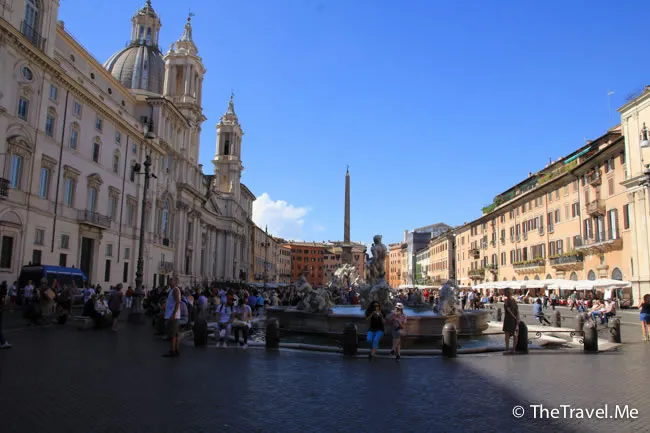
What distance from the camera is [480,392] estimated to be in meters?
7.49

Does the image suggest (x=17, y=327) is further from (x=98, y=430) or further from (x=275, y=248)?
(x=275, y=248)

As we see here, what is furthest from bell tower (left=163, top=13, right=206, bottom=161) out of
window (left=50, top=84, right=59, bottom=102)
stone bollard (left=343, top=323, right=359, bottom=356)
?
stone bollard (left=343, top=323, right=359, bottom=356)

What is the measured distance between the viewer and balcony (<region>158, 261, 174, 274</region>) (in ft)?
154

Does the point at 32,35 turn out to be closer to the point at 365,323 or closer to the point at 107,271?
the point at 107,271

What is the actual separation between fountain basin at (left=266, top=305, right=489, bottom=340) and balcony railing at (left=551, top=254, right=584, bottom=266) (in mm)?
27293

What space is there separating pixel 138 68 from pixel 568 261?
49.3 meters

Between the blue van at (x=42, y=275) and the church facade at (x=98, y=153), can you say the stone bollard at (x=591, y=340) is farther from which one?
the blue van at (x=42, y=275)

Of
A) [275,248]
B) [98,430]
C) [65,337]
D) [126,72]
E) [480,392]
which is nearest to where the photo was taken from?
[98,430]

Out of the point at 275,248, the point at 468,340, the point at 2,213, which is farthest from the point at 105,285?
the point at 275,248

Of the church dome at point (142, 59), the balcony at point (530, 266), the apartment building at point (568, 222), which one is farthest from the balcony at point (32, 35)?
the balcony at point (530, 266)

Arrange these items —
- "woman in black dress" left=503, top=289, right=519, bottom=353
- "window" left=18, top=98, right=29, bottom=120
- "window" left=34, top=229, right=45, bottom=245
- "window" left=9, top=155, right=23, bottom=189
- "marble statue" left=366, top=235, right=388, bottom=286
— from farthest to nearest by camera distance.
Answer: "window" left=34, top=229, right=45, bottom=245 < "window" left=18, top=98, right=29, bottom=120 < "window" left=9, top=155, right=23, bottom=189 < "marble statue" left=366, top=235, right=388, bottom=286 < "woman in black dress" left=503, top=289, right=519, bottom=353

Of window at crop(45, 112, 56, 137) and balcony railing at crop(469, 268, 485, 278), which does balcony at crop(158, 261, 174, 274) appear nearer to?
window at crop(45, 112, 56, 137)

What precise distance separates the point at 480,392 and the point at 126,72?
58.7 m

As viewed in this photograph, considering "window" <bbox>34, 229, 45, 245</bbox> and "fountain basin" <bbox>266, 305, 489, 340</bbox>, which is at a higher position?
"window" <bbox>34, 229, 45, 245</bbox>
